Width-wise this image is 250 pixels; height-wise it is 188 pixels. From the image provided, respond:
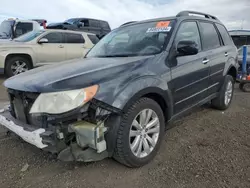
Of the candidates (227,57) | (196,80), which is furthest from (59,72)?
(227,57)

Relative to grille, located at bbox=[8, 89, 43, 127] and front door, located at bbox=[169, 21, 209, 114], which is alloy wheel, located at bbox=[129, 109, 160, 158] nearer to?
front door, located at bbox=[169, 21, 209, 114]

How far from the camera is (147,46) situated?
3195mm

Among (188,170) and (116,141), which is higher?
(116,141)

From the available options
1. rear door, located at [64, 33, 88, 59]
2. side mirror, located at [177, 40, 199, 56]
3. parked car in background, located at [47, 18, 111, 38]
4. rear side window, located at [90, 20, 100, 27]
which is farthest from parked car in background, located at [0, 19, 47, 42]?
side mirror, located at [177, 40, 199, 56]

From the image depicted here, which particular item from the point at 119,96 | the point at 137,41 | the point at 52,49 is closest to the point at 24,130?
the point at 119,96

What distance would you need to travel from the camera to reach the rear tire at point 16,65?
7.43m

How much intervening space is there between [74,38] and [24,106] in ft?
22.7

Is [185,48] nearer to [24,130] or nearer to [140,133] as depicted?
[140,133]

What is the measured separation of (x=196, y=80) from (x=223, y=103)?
57.4 inches

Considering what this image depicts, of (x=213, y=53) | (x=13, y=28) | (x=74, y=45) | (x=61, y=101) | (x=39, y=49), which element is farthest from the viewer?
(x=13, y=28)

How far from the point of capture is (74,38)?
29.6 ft

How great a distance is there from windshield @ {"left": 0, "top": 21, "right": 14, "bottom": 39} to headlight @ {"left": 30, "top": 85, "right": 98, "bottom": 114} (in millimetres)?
8763

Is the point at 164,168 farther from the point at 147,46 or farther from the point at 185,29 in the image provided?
the point at 185,29

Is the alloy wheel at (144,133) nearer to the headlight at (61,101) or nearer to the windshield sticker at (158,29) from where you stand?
the headlight at (61,101)
